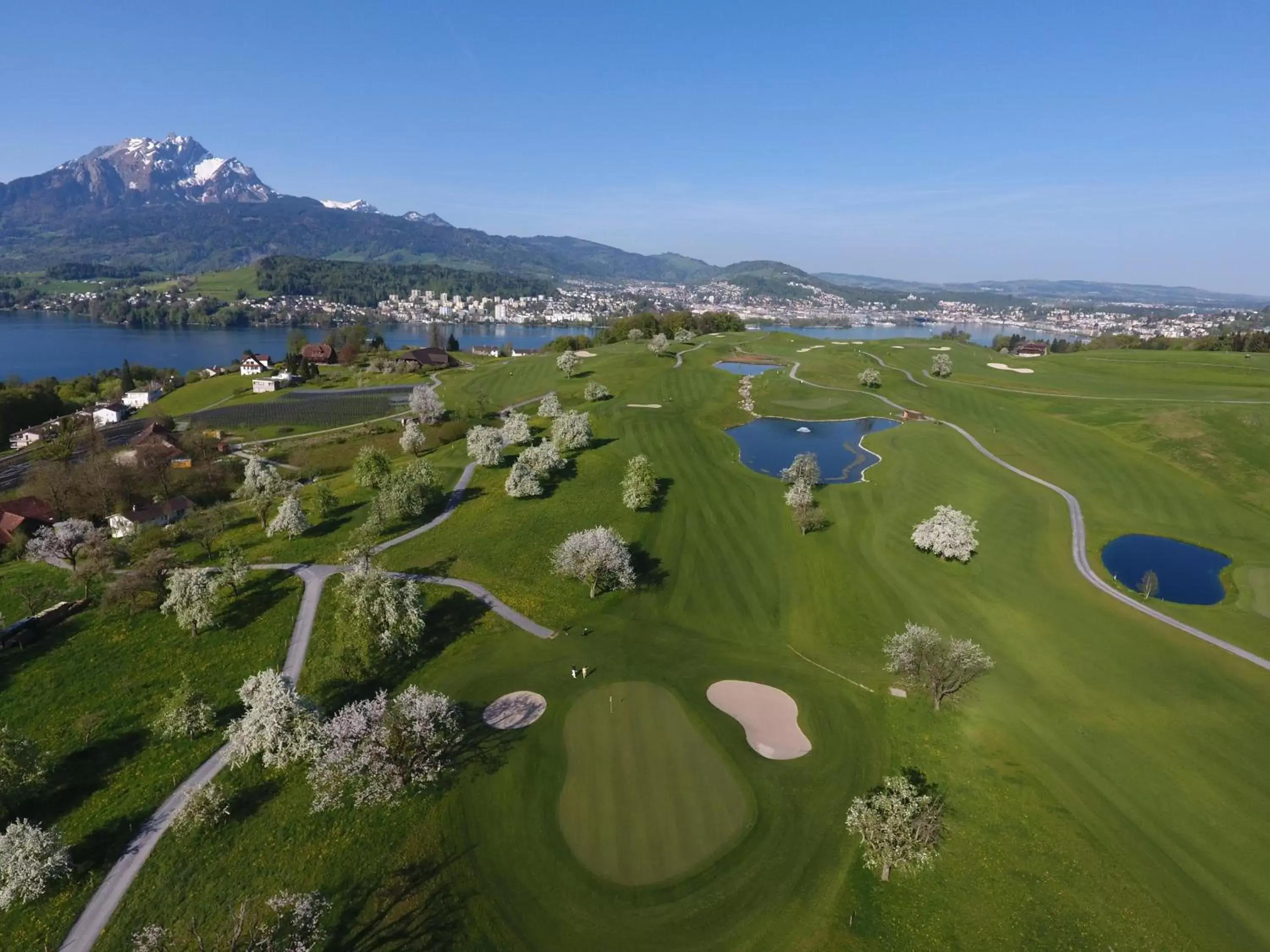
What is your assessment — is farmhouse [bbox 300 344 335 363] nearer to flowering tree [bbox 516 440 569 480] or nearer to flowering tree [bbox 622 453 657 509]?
flowering tree [bbox 516 440 569 480]

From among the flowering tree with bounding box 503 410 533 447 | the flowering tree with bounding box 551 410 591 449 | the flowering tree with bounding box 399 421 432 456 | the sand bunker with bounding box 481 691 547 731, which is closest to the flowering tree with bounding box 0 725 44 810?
the sand bunker with bounding box 481 691 547 731

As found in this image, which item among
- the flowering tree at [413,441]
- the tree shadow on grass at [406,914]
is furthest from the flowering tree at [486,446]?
the tree shadow on grass at [406,914]

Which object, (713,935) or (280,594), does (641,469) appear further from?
(713,935)

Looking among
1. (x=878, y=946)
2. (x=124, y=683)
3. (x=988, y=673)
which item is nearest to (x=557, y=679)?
(x=878, y=946)

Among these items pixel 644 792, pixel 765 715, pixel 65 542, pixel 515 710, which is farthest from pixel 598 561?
pixel 65 542

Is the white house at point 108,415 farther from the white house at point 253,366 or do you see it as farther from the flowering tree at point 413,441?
the flowering tree at point 413,441
